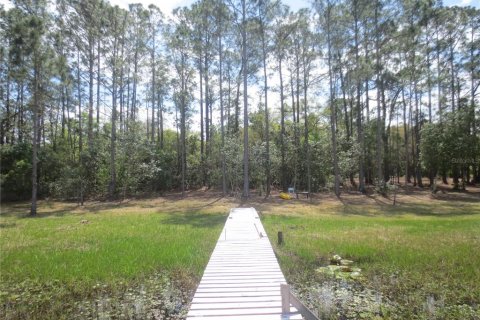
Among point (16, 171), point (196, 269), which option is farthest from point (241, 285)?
point (16, 171)

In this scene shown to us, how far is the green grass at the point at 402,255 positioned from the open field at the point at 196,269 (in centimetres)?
2

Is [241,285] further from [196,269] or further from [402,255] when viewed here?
[402,255]

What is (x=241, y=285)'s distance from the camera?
210 inches

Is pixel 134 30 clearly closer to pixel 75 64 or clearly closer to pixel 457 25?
pixel 75 64

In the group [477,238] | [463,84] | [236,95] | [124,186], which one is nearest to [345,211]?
[477,238]

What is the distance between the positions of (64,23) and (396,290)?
2968 cm

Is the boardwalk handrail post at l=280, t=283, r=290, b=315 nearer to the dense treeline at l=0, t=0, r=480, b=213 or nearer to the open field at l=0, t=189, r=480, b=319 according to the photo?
the open field at l=0, t=189, r=480, b=319

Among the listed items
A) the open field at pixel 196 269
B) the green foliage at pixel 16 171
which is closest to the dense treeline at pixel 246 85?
the green foliage at pixel 16 171

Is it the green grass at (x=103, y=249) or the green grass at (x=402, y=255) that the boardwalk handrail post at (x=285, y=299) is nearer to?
the green grass at (x=402, y=255)

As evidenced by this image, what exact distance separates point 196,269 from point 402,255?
505cm

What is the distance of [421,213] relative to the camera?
16.4m

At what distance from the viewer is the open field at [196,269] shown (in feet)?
16.4

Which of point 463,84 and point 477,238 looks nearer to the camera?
point 477,238

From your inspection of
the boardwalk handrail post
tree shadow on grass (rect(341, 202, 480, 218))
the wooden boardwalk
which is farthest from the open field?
tree shadow on grass (rect(341, 202, 480, 218))
